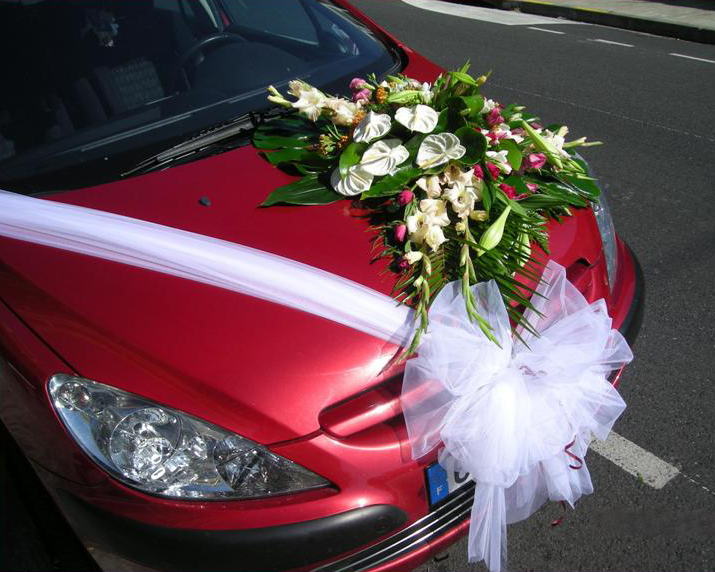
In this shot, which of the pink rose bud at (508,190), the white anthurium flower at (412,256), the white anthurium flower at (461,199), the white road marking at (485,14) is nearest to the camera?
the white anthurium flower at (412,256)

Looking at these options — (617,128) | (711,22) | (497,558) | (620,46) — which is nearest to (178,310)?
(497,558)

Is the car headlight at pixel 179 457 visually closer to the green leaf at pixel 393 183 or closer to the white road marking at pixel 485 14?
the green leaf at pixel 393 183

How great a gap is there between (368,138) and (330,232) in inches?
13.6

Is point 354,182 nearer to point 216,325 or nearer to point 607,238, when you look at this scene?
point 216,325

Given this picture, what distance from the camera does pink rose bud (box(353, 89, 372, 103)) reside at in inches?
94.7

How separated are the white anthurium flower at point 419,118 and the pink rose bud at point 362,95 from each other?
10.0 inches

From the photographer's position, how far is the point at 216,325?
175 cm

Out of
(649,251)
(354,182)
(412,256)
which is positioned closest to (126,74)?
(354,182)

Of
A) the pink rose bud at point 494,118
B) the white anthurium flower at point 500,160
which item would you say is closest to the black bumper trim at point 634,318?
the white anthurium flower at point 500,160

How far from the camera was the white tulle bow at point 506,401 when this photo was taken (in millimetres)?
1685

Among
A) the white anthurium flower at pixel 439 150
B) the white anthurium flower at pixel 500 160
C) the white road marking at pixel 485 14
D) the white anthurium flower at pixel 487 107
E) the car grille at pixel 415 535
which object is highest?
the white anthurium flower at pixel 487 107

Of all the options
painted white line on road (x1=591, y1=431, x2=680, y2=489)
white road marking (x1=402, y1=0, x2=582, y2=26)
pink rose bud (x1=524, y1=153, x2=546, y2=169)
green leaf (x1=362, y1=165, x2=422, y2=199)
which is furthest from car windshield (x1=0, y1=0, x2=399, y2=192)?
white road marking (x1=402, y1=0, x2=582, y2=26)

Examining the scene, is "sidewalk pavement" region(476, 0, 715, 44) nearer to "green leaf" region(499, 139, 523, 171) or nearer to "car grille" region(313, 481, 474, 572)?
"green leaf" region(499, 139, 523, 171)

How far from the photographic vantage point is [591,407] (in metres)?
1.80
